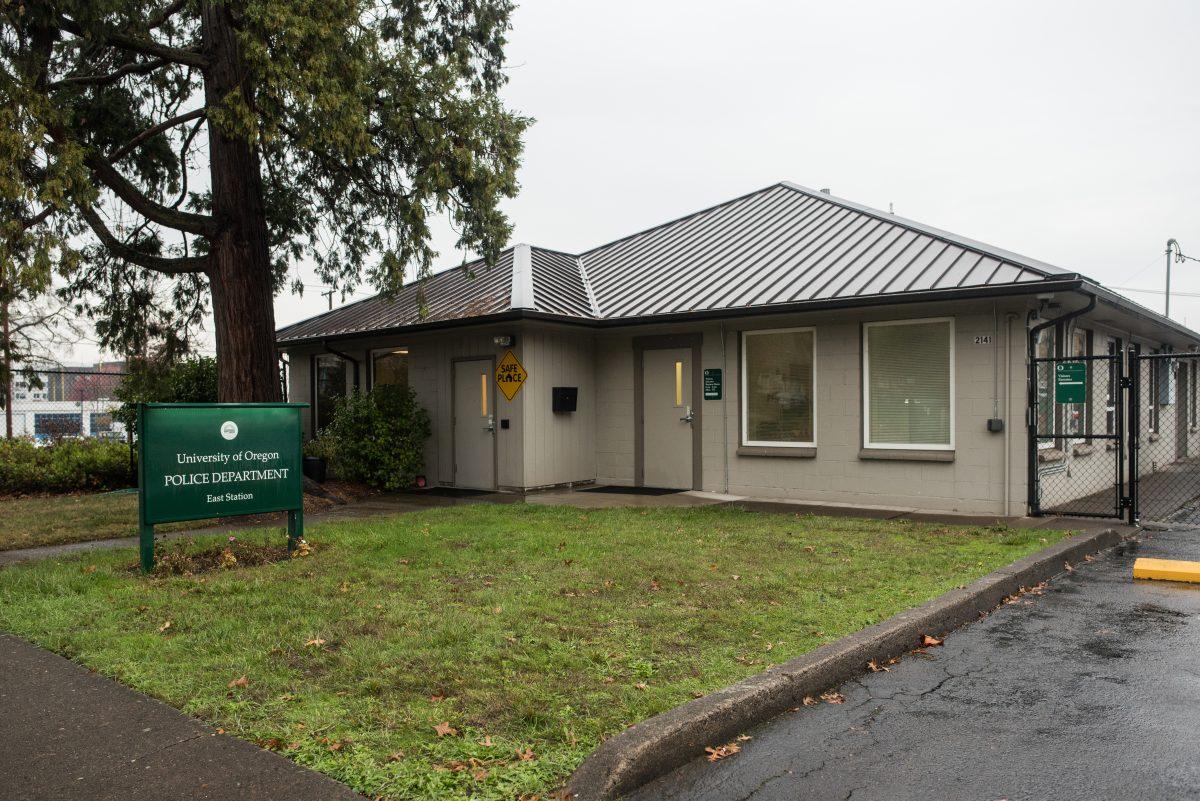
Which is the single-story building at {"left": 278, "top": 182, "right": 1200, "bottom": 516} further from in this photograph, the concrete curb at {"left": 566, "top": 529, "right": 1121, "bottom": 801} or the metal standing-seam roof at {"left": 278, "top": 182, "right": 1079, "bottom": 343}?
the concrete curb at {"left": 566, "top": 529, "right": 1121, "bottom": 801}

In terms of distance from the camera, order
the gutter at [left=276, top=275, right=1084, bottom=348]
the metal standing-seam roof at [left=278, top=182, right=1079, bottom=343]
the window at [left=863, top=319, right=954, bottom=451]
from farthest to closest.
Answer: the metal standing-seam roof at [left=278, top=182, right=1079, bottom=343]
the window at [left=863, top=319, right=954, bottom=451]
the gutter at [left=276, top=275, right=1084, bottom=348]

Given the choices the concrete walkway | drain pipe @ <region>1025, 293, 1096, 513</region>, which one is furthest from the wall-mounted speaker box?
the concrete walkway

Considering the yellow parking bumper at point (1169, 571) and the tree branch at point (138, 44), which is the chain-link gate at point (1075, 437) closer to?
the yellow parking bumper at point (1169, 571)

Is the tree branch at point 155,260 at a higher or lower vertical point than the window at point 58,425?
higher

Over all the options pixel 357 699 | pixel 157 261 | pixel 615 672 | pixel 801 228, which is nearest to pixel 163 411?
pixel 357 699

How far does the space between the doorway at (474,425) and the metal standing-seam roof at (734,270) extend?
1.17 meters

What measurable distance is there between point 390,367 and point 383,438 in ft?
7.75

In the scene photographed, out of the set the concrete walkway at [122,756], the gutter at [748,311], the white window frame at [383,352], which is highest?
the gutter at [748,311]

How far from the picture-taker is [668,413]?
47.8 feet

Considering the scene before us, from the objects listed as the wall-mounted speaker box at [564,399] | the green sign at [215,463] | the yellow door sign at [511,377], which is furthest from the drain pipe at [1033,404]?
the green sign at [215,463]

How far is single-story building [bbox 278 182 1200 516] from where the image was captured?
11148mm

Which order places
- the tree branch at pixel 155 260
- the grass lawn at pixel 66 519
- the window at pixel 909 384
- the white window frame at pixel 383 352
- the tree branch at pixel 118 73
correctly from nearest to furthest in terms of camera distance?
the grass lawn at pixel 66 519 → the window at pixel 909 384 → the tree branch at pixel 118 73 → the tree branch at pixel 155 260 → the white window frame at pixel 383 352

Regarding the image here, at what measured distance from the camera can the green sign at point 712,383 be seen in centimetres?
1380

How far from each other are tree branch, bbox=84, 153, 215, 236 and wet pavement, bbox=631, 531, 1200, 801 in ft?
37.2
